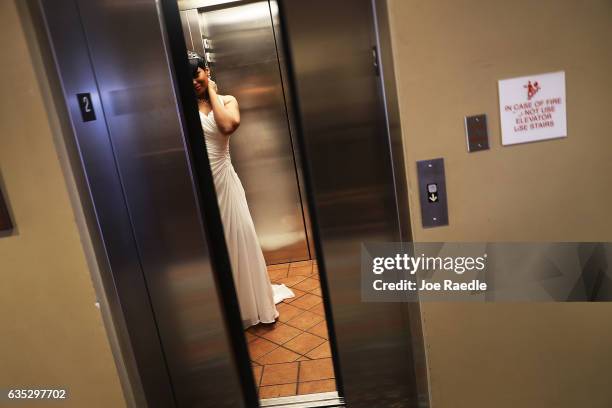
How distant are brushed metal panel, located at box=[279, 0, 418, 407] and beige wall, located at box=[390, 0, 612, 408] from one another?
0.26 m

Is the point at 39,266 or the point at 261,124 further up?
the point at 261,124

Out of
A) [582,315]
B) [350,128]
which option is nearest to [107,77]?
[350,128]

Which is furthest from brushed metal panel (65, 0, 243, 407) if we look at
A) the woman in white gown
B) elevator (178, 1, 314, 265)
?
elevator (178, 1, 314, 265)

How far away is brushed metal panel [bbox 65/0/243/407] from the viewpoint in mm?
1642

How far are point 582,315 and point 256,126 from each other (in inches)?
104

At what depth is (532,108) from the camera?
1313 millimetres

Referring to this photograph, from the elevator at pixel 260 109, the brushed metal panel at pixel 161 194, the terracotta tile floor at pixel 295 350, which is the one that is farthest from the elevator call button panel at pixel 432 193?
the elevator at pixel 260 109

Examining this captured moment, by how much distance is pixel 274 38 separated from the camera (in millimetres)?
3236

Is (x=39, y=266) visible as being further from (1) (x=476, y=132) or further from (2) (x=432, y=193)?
(1) (x=476, y=132)

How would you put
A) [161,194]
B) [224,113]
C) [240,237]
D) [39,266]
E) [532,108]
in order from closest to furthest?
1. [532,108]
2. [39,266]
3. [161,194]
4. [224,113]
5. [240,237]

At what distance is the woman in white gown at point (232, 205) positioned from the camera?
2.33 m

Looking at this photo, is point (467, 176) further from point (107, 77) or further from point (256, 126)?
point (256, 126)

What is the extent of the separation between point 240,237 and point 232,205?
0.21 meters

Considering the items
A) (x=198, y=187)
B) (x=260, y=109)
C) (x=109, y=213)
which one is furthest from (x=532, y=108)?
(x=260, y=109)
